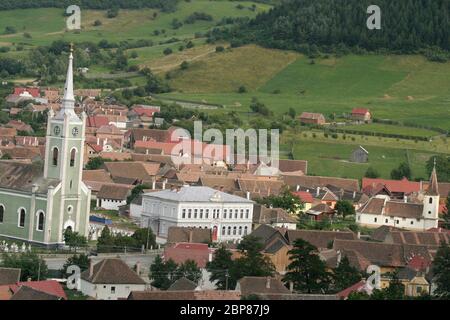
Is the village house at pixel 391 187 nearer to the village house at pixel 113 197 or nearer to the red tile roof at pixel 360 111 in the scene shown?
the village house at pixel 113 197

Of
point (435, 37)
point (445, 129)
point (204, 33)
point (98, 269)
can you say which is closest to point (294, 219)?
point (98, 269)

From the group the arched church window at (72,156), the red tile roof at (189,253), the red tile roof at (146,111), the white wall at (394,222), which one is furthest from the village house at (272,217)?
the red tile roof at (146,111)

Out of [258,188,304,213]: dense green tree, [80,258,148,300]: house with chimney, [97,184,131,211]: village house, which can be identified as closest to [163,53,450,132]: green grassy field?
[258,188,304,213]: dense green tree

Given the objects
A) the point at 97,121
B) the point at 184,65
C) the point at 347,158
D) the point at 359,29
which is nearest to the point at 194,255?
the point at 347,158

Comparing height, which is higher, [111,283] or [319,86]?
[111,283]

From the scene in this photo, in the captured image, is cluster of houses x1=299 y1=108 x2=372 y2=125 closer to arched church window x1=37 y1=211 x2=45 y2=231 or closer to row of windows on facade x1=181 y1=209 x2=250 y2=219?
row of windows on facade x1=181 y1=209 x2=250 y2=219

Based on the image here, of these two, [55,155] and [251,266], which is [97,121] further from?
[251,266]
